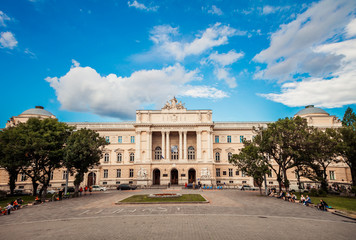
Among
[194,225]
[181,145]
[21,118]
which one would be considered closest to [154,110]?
[181,145]

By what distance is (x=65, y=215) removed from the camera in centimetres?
2027

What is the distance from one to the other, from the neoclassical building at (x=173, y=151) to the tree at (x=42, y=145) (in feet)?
69.5

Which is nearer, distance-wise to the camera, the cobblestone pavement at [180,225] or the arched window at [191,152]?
the cobblestone pavement at [180,225]

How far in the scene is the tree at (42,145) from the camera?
31359 mm

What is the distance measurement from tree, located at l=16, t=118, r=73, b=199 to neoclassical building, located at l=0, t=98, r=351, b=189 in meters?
21.2

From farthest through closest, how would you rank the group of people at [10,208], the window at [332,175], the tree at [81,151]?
the window at [332,175]
the tree at [81,151]
the group of people at [10,208]

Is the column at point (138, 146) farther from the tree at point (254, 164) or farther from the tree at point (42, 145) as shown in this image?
the tree at point (254, 164)

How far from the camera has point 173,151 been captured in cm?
5828

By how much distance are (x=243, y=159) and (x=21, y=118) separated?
195 ft

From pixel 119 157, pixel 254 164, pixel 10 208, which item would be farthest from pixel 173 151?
pixel 10 208

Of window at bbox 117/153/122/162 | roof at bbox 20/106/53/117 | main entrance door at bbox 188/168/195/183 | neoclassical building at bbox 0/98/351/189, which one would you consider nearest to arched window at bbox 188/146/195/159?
neoclassical building at bbox 0/98/351/189

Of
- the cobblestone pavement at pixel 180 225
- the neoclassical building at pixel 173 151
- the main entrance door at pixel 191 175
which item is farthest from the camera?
the main entrance door at pixel 191 175

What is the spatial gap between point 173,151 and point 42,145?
108 feet

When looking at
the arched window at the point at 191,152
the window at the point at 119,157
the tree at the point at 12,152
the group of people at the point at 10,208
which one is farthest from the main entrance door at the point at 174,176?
the group of people at the point at 10,208
